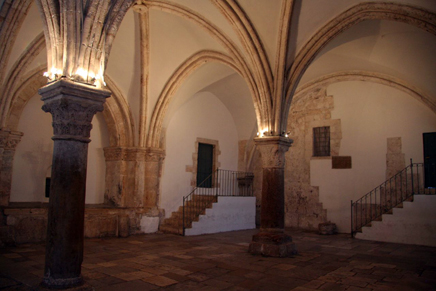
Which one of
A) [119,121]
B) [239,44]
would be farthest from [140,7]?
[119,121]

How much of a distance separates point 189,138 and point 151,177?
6.33 ft

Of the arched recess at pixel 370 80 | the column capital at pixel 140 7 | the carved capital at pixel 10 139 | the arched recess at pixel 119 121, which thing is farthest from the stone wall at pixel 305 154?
the carved capital at pixel 10 139

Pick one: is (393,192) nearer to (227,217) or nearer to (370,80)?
(370,80)

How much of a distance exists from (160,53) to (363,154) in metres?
6.18

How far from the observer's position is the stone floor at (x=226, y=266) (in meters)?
4.34

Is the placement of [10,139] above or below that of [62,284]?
above

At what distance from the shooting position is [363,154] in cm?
977

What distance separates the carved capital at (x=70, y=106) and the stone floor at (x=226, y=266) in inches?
60.4

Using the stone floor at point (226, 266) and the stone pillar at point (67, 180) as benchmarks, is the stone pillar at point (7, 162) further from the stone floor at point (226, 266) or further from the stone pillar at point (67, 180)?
the stone pillar at point (67, 180)

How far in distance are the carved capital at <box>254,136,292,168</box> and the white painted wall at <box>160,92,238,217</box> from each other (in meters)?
3.97

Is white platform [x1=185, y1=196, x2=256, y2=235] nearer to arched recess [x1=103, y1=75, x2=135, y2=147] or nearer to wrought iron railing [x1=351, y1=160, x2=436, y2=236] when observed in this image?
arched recess [x1=103, y1=75, x2=135, y2=147]

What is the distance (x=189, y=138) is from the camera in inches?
420

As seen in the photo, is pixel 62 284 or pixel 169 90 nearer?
pixel 62 284

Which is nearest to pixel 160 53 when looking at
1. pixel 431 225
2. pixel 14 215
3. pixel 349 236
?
pixel 14 215
